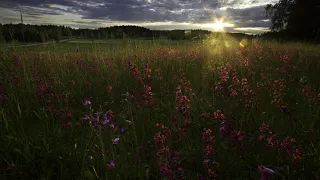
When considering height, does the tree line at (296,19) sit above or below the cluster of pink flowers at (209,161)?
above

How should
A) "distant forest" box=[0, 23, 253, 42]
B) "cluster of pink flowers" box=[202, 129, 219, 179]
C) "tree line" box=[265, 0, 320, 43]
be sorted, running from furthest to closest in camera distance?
"tree line" box=[265, 0, 320, 43] < "distant forest" box=[0, 23, 253, 42] < "cluster of pink flowers" box=[202, 129, 219, 179]

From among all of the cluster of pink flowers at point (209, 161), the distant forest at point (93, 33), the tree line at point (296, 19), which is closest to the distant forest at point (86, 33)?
the distant forest at point (93, 33)

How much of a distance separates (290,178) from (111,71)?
165 inches

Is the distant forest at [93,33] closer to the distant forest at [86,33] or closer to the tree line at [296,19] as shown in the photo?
the distant forest at [86,33]

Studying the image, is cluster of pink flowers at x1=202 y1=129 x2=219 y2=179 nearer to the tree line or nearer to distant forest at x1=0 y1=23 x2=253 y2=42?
distant forest at x1=0 y1=23 x2=253 y2=42

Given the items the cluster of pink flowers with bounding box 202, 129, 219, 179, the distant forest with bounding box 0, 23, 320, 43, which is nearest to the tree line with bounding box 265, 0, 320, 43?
the distant forest with bounding box 0, 23, 320, 43

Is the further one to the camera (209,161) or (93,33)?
(93,33)

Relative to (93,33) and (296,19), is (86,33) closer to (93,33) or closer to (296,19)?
(93,33)

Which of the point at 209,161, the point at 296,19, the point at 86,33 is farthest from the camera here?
the point at 296,19

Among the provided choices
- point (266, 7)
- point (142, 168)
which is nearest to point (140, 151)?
point (142, 168)

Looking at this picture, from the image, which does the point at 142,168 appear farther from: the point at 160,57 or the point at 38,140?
the point at 160,57

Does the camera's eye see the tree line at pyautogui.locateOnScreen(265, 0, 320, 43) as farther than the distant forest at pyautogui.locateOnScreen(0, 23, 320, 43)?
Yes

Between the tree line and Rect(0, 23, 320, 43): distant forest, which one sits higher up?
the tree line

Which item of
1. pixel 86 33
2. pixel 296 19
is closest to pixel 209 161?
pixel 86 33
